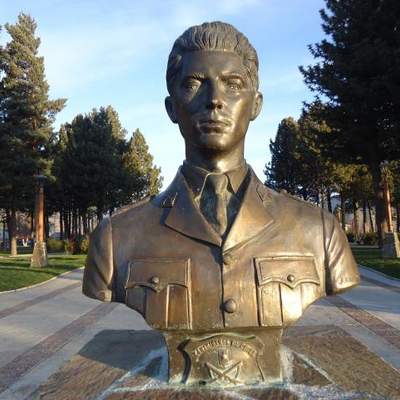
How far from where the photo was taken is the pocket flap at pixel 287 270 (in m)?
2.71

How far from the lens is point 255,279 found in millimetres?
2709

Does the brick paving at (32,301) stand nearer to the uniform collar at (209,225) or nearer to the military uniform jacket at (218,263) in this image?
the military uniform jacket at (218,263)

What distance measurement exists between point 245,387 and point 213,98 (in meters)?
1.64

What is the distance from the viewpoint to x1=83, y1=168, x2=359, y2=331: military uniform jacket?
2.68 meters

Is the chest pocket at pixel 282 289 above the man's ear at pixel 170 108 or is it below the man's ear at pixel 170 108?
below

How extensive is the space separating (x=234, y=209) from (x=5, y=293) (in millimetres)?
11767

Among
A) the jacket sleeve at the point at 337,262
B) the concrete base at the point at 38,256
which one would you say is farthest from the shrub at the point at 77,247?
the jacket sleeve at the point at 337,262

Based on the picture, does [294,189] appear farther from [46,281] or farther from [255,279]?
[255,279]

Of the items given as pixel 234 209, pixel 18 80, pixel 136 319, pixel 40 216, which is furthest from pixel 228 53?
pixel 18 80

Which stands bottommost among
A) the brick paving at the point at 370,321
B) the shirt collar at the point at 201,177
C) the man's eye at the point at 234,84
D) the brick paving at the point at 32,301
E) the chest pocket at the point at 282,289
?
the brick paving at the point at 370,321

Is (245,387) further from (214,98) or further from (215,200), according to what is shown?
(214,98)

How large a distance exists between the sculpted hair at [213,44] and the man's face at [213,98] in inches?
1.6

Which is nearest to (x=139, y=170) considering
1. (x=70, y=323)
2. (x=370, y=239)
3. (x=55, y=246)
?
(x=55, y=246)

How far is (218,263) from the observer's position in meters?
2.72
